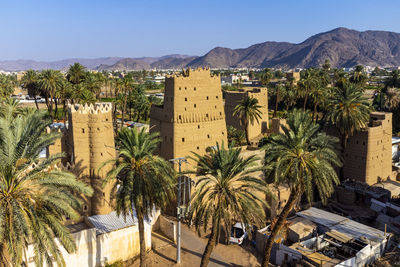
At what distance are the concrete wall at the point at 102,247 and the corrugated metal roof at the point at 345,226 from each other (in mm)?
14084

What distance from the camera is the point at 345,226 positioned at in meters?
26.3

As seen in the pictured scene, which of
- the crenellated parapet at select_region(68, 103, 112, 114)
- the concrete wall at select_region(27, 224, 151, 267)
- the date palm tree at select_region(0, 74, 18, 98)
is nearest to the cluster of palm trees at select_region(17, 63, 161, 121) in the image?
the date palm tree at select_region(0, 74, 18, 98)

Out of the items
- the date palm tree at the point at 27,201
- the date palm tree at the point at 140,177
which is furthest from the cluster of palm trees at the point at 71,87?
the date palm tree at the point at 27,201

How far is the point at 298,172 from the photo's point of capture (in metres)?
19.1

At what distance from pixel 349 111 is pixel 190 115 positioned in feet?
53.4

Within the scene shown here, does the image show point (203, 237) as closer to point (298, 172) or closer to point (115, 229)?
point (115, 229)

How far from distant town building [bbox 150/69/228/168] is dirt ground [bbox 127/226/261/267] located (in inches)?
307

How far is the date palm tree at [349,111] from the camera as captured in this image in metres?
32.4

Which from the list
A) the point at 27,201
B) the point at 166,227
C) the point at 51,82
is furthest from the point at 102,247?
the point at 51,82

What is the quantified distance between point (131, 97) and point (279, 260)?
167 ft

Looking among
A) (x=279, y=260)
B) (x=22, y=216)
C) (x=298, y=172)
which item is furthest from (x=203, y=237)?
(x=22, y=216)

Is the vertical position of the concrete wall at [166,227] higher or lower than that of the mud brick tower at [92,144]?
lower

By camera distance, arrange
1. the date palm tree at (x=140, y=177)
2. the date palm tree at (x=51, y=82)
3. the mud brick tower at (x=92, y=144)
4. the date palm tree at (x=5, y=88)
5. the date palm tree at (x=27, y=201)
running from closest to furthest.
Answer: the date palm tree at (x=27, y=201) < the date palm tree at (x=140, y=177) < the mud brick tower at (x=92, y=144) < the date palm tree at (x=51, y=82) < the date palm tree at (x=5, y=88)

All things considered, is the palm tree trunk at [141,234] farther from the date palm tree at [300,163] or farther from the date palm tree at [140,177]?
Result: the date palm tree at [300,163]
